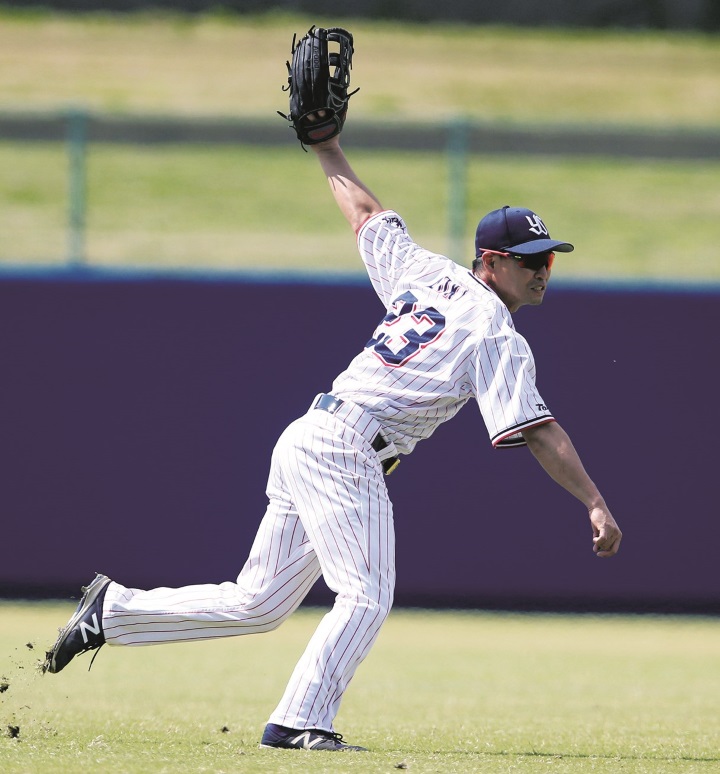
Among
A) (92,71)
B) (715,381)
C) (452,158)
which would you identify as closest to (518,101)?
(92,71)

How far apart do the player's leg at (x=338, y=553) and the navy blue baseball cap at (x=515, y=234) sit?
790 millimetres

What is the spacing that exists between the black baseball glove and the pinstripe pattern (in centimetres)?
64

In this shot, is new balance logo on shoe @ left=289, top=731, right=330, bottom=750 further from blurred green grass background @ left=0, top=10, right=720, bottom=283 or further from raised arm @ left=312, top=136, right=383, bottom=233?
blurred green grass background @ left=0, top=10, right=720, bottom=283

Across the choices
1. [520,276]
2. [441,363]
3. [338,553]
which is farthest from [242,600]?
[520,276]

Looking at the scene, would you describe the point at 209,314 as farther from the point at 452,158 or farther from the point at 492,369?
the point at 492,369

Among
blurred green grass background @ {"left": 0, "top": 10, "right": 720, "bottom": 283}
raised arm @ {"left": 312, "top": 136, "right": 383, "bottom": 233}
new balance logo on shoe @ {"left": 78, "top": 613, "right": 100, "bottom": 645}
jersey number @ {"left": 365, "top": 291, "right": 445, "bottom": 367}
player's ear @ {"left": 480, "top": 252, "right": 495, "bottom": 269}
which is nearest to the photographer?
jersey number @ {"left": 365, "top": 291, "right": 445, "bottom": 367}

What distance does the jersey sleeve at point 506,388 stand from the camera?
4195mm

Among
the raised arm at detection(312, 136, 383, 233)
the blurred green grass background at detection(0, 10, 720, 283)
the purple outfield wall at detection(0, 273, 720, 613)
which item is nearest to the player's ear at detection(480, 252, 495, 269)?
the raised arm at detection(312, 136, 383, 233)

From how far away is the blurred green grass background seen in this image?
1298 centimetres

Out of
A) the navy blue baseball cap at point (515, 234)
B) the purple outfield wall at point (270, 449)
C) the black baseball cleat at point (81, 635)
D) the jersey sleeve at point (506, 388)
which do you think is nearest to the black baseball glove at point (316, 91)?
the navy blue baseball cap at point (515, 234)

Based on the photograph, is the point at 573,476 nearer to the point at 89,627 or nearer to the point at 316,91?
the point at 89,627

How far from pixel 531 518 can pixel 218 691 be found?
297 cm

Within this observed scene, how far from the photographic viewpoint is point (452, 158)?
941 cm

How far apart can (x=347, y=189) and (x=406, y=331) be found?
0.74 m
